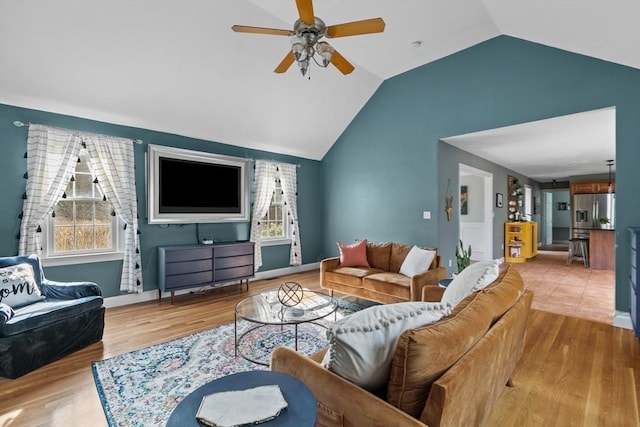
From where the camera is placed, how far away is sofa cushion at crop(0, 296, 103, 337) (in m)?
2.41

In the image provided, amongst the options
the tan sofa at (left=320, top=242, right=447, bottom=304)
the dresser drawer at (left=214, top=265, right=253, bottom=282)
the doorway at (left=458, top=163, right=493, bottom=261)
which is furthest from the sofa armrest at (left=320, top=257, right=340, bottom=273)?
the doorway at (left=458, top=163, right=493, bottom=261)

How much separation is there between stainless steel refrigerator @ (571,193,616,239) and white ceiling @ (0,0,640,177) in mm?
6765

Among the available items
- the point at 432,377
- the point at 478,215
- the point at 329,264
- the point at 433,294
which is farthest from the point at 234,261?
the point at 478,215

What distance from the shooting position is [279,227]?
20.4ft

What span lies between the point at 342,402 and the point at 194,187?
14.1 feet

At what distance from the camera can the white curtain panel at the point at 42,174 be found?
3436 millimetres

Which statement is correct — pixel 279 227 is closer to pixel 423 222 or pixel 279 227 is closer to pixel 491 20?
pixel 423 222

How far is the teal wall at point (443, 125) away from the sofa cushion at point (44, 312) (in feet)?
14.3

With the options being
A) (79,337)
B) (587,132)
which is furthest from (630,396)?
(79,337)

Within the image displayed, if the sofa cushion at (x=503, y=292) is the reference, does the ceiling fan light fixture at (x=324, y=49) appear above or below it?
above

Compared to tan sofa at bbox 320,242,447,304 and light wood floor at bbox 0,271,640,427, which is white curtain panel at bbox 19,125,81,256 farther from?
tan sofa at bbox 320,242,447,304

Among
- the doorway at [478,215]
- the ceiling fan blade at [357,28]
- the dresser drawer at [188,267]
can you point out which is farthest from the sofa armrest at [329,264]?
the doorway at [478,215]

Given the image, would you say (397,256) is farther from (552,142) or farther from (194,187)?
(552,142)

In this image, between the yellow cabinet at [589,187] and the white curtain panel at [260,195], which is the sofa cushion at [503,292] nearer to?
the white curtain panel at [260,195]
